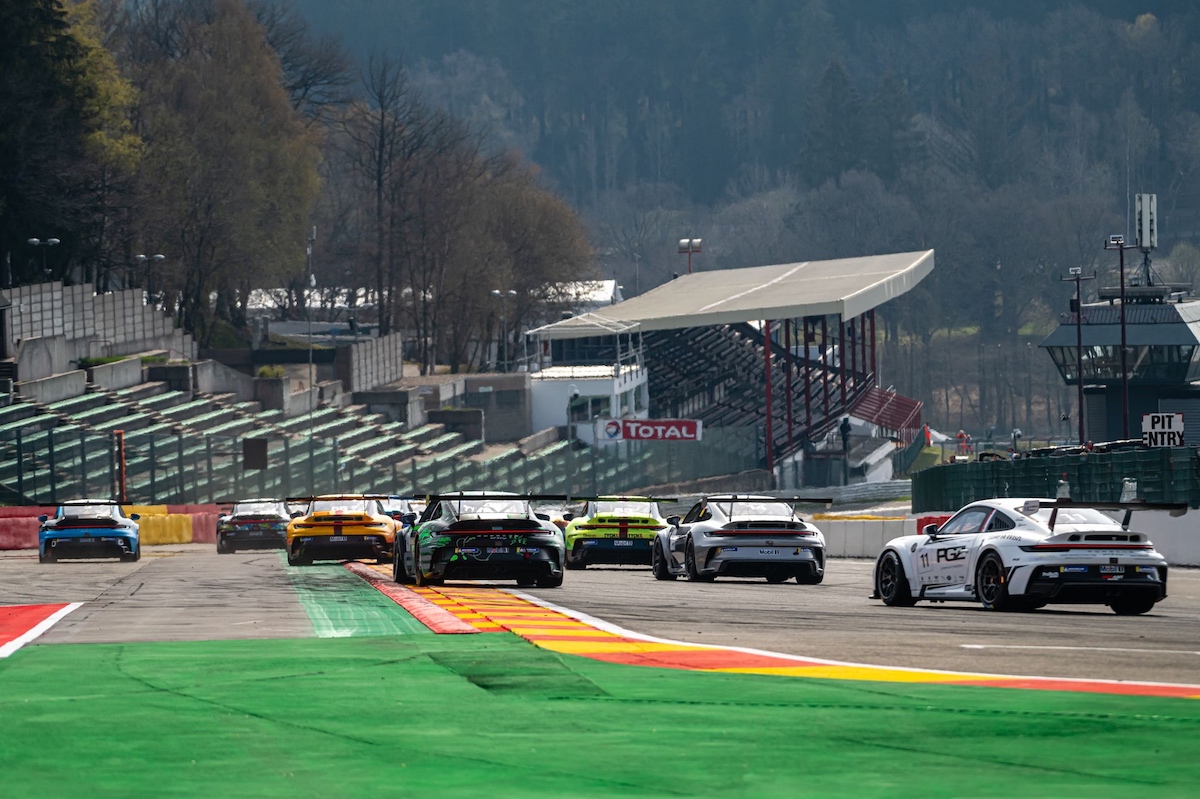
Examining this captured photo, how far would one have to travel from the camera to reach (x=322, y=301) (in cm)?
13075

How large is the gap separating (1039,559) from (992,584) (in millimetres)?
787

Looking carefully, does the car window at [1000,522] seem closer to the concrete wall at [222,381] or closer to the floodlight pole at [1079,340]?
the floodlight pole at [1079,340]

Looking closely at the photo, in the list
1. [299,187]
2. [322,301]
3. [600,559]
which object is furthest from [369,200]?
[600,559]

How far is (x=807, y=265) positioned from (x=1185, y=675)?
344ft

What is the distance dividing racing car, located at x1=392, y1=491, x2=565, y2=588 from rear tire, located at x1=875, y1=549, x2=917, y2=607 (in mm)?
3927

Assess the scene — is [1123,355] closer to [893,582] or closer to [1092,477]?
[1092,477]

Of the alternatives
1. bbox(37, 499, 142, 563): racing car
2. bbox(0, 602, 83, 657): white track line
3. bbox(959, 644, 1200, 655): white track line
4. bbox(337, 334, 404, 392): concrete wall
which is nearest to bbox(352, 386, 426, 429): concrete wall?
bbox(337, 334, 404, 392): concrete wall

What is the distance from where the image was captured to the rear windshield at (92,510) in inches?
1356

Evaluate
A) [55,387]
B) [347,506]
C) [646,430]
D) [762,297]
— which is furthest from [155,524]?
[762,297]

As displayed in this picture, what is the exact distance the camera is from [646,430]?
8181cm

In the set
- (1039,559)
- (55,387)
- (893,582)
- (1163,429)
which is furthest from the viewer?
A: (55,387)

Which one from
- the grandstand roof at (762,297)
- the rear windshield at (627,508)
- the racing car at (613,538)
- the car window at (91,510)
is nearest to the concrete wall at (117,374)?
the grandstand roof at (762,297)

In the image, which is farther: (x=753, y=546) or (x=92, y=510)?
(x=92, y=510)

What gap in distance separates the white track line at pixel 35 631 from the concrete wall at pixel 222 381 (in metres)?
56.6
